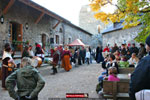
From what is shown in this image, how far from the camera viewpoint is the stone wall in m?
23.0

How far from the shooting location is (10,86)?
8.39 ft

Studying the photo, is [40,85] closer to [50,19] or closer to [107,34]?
[50,19]

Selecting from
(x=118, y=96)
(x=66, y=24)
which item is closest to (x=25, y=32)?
(x=66, y=24)

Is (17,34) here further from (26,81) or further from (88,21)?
(88,21)

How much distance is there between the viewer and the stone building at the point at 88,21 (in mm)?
52688

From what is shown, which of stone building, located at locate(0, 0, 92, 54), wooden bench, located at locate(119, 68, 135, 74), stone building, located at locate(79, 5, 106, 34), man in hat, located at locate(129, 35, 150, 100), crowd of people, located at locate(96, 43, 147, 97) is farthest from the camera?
stone building, located at locate(79, 5, 106, 34)

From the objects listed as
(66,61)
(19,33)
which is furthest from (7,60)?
(19,33)

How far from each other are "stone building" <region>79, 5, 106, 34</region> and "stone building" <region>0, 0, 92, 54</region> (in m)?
35.2

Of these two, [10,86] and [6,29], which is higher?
[6,29]

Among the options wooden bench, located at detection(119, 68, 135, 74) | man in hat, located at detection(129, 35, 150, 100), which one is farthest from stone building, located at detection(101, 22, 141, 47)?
man in hat, located at detection(129, 35, 150, 100)

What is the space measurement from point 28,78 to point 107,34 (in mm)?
29491

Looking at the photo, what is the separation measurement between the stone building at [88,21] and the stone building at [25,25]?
116 feet

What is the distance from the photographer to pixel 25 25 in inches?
489

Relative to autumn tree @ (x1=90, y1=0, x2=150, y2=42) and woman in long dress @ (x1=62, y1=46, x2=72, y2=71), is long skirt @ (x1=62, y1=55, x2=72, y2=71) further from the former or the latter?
autumn tree @ (x1=90, y1=0, x2=150, y2=42)
